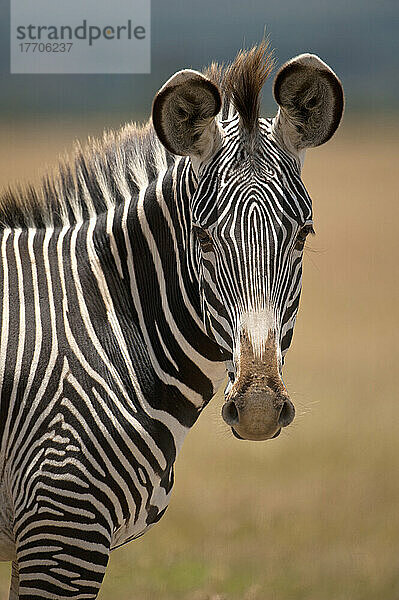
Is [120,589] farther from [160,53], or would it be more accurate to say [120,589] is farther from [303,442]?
[160,53]

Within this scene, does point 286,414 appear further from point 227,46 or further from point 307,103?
point 227,46

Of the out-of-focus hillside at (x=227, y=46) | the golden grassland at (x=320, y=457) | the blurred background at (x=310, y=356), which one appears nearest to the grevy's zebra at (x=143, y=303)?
the golden grassland at (x=320, y=457)

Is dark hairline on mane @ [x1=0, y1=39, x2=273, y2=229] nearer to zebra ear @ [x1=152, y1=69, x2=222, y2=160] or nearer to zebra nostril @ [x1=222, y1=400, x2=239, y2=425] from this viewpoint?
zebra ear @ [x1=152, y1=69, x2=222, y2=160]

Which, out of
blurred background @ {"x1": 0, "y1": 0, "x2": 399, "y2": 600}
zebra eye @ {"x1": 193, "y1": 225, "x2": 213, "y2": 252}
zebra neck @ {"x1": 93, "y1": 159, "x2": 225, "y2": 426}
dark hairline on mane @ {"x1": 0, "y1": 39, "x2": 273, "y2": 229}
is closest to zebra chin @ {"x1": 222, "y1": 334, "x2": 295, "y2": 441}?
zebra eye @ {"x1": 193, "y1": 225, "x2": 213, "y2": 252}

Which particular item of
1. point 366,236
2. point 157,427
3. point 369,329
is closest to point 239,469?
point 369,329

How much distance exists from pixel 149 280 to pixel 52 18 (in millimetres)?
3255

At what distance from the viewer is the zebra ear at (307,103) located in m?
1.72

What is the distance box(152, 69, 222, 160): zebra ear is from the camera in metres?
1.72

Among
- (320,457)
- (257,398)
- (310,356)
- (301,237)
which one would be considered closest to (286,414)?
(257,398)

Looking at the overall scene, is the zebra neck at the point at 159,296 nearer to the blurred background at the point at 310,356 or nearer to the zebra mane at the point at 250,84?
the zebra mane at the point at 250,84

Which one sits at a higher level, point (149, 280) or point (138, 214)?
point (138, 214)

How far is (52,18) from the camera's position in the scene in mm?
4594

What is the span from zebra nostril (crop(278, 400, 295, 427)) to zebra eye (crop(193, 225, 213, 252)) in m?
0.41

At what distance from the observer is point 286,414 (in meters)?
1.59
